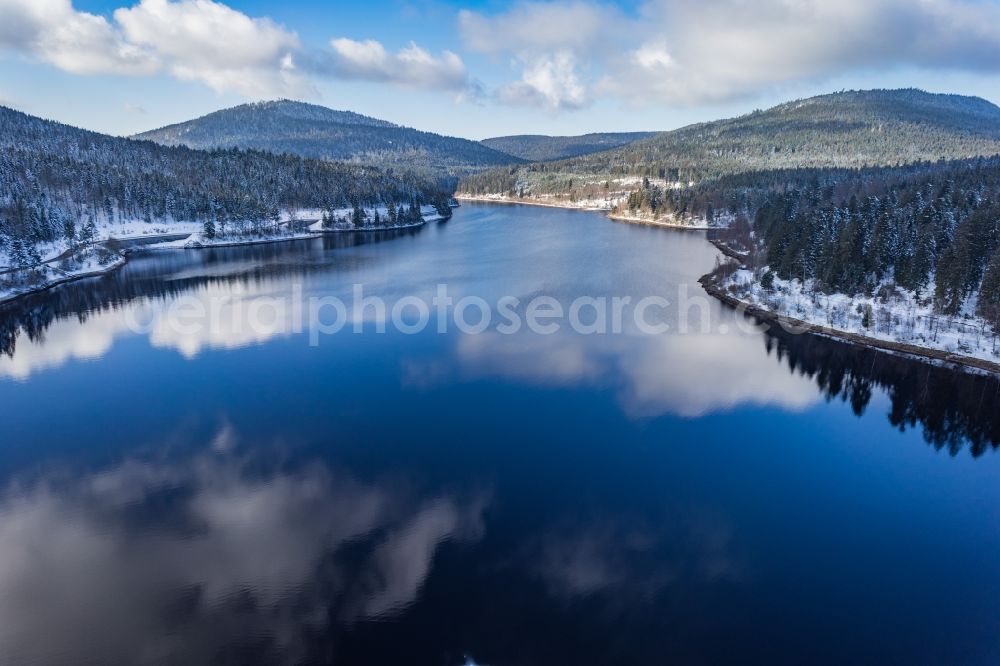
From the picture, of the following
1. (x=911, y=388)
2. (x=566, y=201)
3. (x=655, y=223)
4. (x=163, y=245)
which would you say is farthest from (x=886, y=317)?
(x=566, y=201)

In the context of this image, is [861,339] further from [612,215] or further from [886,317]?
[612,215]

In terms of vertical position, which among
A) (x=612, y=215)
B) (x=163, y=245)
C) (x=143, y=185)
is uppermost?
(x=143, y=185)

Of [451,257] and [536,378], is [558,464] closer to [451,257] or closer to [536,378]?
[536,378]

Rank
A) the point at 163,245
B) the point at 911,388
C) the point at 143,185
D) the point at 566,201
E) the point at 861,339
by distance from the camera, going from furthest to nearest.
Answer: the point at 566,201 → the point at 143,185 → the point at 163,245 → the point at 861,339 → the point at 911,388

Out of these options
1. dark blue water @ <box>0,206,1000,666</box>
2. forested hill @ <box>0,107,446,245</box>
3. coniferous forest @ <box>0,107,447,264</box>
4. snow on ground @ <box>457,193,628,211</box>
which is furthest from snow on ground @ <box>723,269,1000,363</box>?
snow on ground @ <box>457,193,628,211</box>

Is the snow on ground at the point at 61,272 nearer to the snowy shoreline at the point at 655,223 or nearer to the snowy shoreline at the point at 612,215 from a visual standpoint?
the snowy shoreline at the point at 655,223

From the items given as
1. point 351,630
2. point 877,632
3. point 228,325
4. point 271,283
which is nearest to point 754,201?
point 271,283
